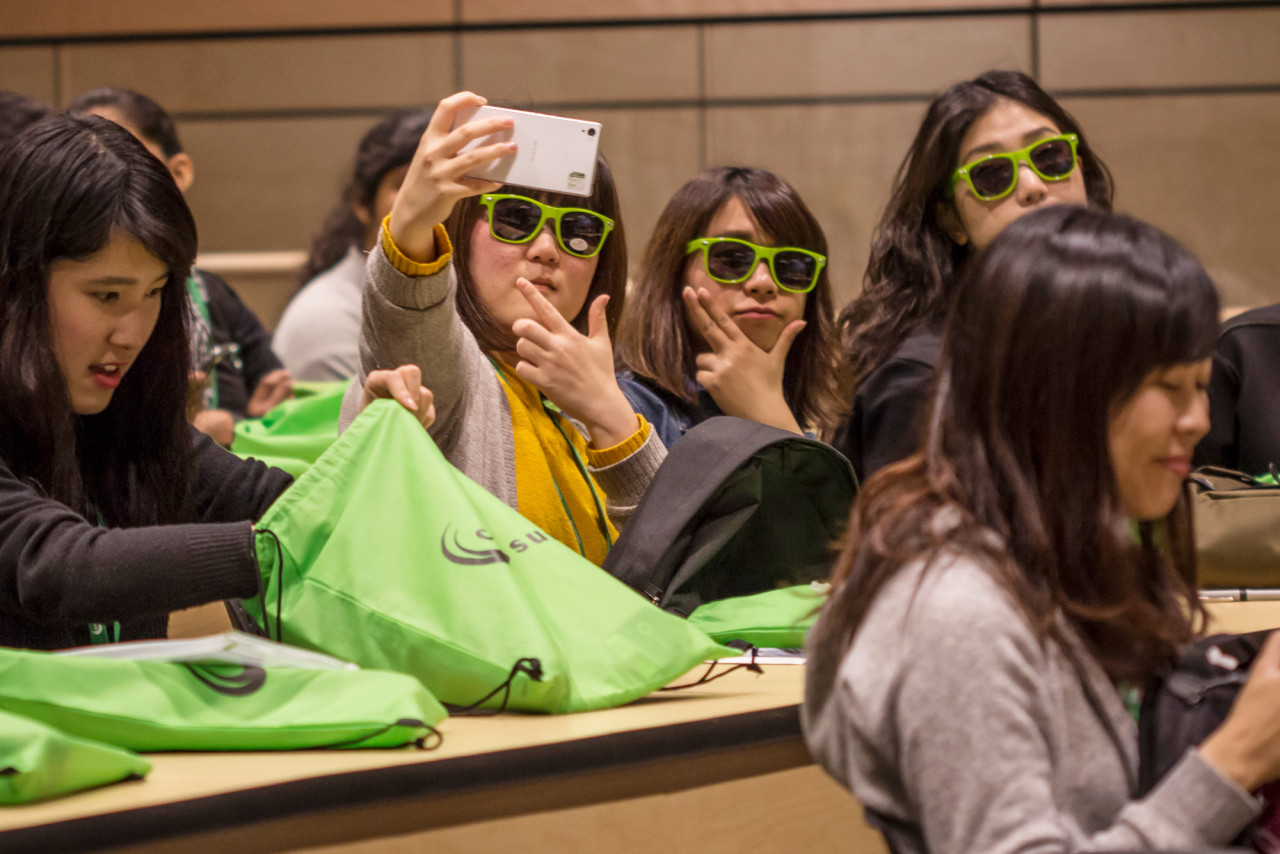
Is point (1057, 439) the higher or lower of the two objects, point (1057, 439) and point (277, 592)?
the higher

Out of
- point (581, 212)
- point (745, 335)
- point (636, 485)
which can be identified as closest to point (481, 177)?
point (581, 212)

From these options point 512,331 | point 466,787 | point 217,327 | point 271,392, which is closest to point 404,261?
point 512,331

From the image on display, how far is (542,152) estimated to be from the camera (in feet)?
5.99

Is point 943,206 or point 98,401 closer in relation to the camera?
point 98,401

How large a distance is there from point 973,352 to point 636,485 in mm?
852

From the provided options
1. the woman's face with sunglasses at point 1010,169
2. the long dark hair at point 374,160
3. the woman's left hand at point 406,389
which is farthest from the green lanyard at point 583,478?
the long dark hair at point 374,160

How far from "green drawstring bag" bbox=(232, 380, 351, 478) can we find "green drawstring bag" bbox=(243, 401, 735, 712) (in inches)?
45.0

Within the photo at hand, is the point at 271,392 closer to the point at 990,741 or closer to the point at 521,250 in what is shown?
the point at 521,250

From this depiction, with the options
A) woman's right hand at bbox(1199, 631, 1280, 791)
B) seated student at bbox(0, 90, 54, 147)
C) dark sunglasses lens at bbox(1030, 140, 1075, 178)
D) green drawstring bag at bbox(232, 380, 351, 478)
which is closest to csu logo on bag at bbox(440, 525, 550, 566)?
woman's right hand at bbox(1199, 631, 1280, 791)

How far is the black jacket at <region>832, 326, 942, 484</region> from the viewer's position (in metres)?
2.30

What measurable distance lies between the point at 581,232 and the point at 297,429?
42.2 inches

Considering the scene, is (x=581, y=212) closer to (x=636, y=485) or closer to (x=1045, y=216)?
(x=636, y=485)

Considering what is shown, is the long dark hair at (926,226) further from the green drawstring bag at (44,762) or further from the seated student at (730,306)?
the green drawstring bag at (44,762)

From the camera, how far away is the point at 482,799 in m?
1.30
